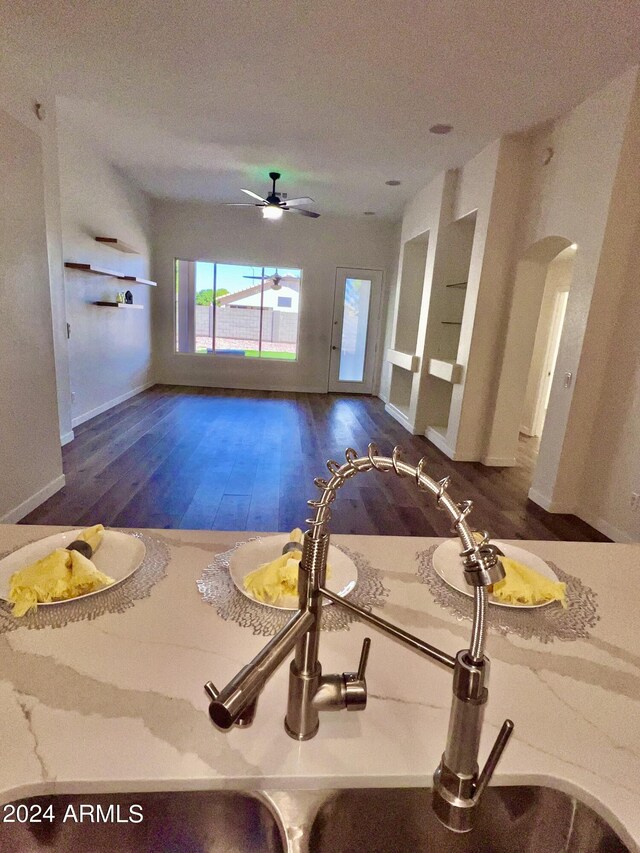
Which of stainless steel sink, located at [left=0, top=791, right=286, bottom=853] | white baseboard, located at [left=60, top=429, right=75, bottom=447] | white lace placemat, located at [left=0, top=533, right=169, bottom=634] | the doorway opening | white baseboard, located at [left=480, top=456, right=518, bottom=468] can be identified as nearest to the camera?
stainless steel sink, located at [left=0, top=791, right=286, bottom=853]

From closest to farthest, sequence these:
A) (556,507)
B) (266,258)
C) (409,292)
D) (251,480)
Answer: (556,507) → (251,480) → (409,292) → (266,258)

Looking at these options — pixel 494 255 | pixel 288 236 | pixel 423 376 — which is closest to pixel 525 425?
pixel 423 376

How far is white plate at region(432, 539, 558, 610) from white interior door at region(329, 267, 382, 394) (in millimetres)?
6834

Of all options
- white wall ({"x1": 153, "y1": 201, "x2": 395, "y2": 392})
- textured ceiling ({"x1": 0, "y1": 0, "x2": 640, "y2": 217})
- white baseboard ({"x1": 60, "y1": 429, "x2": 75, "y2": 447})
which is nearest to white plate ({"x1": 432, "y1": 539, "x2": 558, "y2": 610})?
textured ceiling ({"x1": 0, "y1": 0, "x2": 640, "y2": 217})

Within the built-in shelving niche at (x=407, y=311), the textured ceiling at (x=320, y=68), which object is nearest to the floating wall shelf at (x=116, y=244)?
the textured ceiling at (x=320, y=68)

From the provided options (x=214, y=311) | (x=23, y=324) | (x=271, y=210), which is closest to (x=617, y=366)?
(x=23, y=324)

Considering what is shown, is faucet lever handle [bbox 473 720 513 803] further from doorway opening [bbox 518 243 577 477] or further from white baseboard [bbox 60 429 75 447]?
doorway opening [bbox 518 243 577 477]

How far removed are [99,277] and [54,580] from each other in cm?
499

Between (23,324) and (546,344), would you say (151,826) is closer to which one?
(23,324)

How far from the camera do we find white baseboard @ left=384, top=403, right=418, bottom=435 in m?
5.41

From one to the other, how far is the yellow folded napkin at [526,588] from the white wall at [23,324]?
2602 mm

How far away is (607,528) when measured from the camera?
9.61 ft

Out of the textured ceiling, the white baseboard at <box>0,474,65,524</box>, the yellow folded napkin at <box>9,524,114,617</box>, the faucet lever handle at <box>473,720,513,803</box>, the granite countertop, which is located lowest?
the white baseboard at <box>0,474,65,524</box>

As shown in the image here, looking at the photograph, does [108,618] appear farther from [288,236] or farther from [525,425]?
[288,236]
